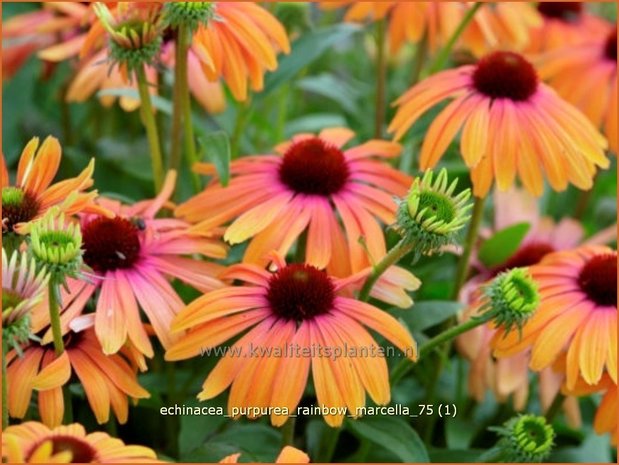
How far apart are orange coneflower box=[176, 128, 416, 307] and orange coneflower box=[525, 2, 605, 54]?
57 centimetres

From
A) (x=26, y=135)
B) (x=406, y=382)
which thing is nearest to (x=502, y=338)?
(x=406, y=382)

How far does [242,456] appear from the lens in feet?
2.99

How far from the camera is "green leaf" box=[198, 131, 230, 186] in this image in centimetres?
97

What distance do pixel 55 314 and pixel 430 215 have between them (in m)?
0.28

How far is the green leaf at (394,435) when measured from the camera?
2.90 feet

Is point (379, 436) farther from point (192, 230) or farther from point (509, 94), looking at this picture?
point (509, 94)

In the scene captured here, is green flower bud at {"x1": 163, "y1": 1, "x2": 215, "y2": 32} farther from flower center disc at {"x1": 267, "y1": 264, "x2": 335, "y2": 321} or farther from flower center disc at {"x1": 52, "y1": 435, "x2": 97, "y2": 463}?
flower center disc at {"x1": 52, "y1": 435, "x2": 97, "y2": 463}

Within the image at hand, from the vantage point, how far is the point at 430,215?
78 cm

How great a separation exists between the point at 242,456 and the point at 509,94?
43 cm

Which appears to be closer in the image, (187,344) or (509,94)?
(187,344)

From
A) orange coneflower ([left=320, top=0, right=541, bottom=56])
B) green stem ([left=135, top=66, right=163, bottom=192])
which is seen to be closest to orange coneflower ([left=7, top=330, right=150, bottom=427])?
green stem ([left=135, top=66, right=163, bottom=192])

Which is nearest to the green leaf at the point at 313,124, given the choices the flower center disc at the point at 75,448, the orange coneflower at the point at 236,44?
the orange coneflower at the point at 236,44

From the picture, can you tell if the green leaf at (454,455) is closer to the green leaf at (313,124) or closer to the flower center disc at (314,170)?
the flower center disc at (314,170)

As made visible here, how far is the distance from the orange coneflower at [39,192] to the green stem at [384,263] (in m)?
0.22
